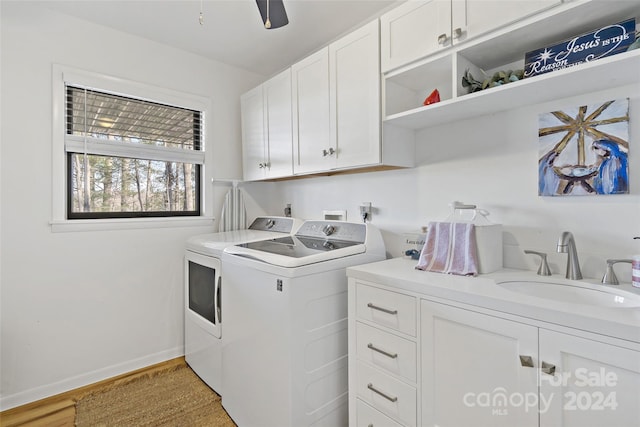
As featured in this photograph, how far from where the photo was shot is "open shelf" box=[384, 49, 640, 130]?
106 centimetres

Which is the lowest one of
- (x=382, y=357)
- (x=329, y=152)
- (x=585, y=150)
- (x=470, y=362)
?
(x=382, y=357)

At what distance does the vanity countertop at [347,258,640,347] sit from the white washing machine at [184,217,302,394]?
3.21 ft

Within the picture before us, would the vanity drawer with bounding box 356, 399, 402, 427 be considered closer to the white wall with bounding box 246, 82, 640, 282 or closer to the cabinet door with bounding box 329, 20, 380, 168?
the white wall with bounding box 246, 82, 640, 282

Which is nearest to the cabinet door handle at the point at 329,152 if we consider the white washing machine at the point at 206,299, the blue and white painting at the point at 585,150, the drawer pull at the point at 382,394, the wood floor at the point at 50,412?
the white washing machine at the point at 206,299

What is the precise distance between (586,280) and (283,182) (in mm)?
2317

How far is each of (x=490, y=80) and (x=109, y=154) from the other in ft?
8.10

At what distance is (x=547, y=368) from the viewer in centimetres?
92

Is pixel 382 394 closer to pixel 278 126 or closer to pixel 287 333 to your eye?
pixel 287 333

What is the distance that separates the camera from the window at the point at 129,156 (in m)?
2.16

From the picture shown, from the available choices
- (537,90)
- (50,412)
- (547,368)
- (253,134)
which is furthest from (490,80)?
(50,412)

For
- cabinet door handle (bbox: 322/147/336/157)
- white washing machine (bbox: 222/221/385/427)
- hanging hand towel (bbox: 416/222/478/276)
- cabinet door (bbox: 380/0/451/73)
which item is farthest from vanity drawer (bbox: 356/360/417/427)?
cabinet door (bbox: 380/0/451/73)

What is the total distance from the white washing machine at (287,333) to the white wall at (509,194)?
38cm

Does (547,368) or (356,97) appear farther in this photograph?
(356,97)

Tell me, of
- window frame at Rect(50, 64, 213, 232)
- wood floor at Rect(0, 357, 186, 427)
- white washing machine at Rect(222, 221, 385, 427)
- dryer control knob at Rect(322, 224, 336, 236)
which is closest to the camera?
white washing machine at Rect(222, 221, 385, 427)
